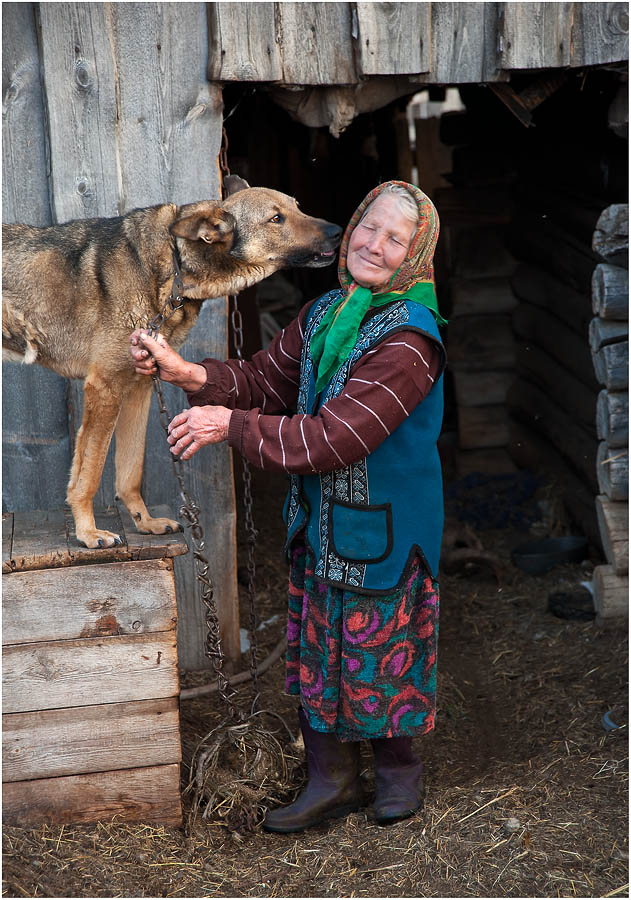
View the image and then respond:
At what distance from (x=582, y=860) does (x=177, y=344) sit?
250 centimetres

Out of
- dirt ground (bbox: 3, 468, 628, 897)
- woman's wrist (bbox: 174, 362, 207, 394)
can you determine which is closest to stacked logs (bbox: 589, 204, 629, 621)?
dirt ground (bbox: 3, 468, 628, 897)

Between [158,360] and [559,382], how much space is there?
4684mm

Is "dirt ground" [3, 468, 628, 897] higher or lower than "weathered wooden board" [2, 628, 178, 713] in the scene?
lower

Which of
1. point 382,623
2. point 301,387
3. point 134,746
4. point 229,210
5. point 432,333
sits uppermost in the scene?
point 229,210

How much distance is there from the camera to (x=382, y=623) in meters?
3.28

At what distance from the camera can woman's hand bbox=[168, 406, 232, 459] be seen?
3039 millimetres

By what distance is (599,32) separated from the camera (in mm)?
4262

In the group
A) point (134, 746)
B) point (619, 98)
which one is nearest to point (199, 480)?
point (134, 746)

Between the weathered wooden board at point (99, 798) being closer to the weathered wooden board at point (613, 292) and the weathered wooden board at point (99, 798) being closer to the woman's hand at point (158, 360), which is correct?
the woman's hand at point (158, 360)

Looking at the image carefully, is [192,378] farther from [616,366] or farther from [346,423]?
[616,366]

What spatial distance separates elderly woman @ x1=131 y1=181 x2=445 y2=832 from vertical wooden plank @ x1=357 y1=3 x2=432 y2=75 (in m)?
1.24

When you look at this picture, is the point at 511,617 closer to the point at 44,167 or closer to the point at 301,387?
the point at 301,387

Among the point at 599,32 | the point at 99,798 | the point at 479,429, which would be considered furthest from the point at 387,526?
the point at 479,429

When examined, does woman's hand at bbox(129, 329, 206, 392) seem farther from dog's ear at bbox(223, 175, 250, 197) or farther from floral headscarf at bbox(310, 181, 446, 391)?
dog's ear at bbox(223, 175, 250, 197)
